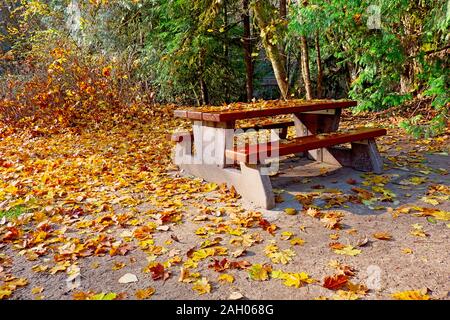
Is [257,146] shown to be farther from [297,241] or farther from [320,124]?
[320,124]

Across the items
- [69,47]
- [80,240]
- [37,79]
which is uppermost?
[69,47]

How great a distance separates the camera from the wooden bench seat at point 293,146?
11.4ft

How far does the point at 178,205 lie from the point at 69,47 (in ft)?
25.2

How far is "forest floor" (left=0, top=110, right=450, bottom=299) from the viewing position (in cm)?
228

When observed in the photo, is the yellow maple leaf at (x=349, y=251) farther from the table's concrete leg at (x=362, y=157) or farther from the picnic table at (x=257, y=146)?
the table's concrete leg at (x=362, y=157)

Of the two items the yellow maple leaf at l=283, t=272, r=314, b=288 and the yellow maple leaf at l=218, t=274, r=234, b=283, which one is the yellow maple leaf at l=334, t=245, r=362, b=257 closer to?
the yellow maple leaf at l=283, t=272, r=314, b=288

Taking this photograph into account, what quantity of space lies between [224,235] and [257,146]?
1025 mm

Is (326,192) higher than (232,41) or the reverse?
the reverse

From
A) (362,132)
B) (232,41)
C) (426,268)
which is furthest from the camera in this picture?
(232,41)

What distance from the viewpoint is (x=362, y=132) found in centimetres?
420

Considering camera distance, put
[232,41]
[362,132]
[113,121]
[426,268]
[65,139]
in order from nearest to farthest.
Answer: [426,268]
[362,132]
[65,139]
[113,121]
[232,41]

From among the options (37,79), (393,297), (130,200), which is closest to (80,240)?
(130,200)

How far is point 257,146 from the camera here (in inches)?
144

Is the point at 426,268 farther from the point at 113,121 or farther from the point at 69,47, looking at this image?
the point at 69,47
